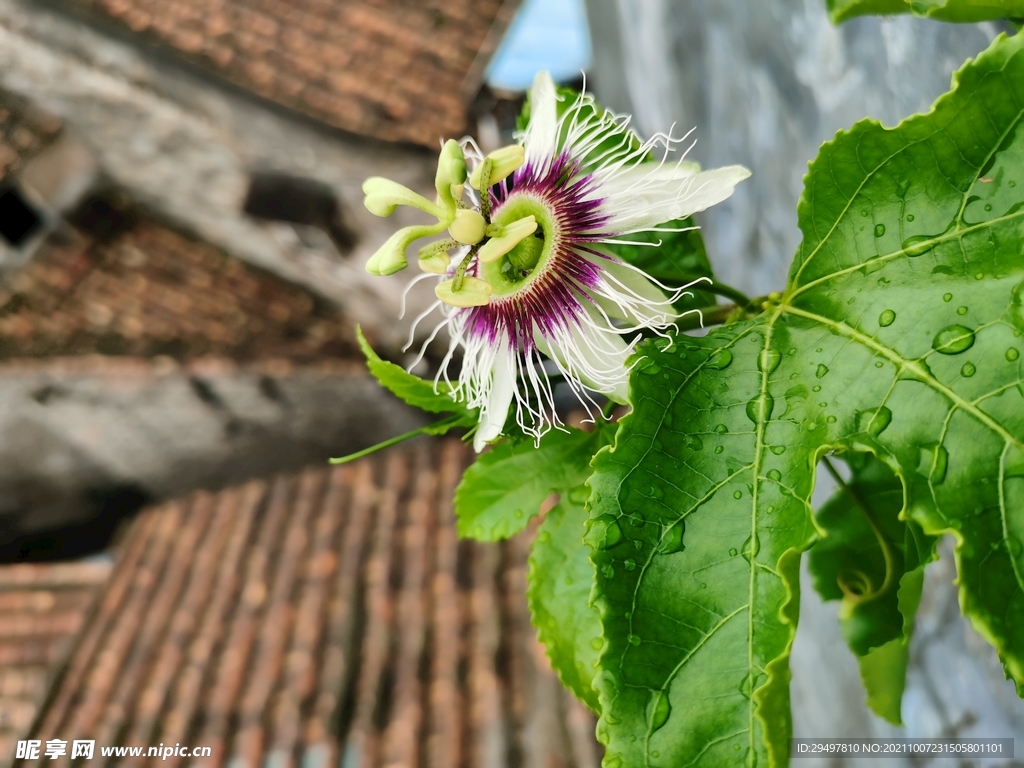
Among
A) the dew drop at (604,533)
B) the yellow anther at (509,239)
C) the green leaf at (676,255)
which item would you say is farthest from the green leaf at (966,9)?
the dew drop at (604,533)

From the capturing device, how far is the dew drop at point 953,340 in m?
0.40

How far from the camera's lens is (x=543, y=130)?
58cm

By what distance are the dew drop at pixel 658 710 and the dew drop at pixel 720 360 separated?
21cm

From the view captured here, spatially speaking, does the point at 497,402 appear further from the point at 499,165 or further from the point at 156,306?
the point at 156,306

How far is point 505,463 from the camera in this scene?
0.64 meters

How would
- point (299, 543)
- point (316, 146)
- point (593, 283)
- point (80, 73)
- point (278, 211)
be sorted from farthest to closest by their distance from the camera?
point (299, 543), point (278, 211), point (316, 146), point (80, 73), point (593, 283)

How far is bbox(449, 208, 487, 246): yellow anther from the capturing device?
50 cm

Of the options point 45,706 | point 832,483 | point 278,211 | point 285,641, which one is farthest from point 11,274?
point 832,483

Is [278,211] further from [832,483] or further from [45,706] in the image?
[832,483]

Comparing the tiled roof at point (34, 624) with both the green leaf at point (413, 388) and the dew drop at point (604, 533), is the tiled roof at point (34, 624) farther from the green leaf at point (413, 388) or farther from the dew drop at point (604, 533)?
the dew drop at point (604, 533)

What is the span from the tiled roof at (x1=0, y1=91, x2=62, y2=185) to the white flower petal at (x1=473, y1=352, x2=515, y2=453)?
145 centimetres

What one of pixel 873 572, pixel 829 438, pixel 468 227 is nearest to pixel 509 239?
pixel 468 227

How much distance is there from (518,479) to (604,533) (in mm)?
226

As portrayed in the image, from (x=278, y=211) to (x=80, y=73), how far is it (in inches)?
21.7
